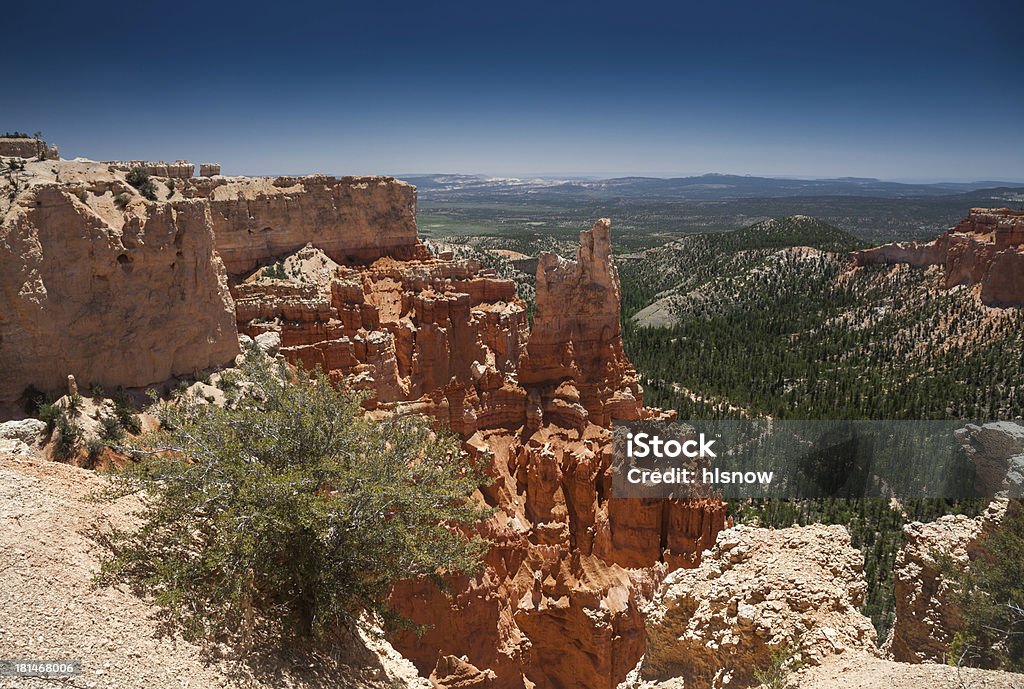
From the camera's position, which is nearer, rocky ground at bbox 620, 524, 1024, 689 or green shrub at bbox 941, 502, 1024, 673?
rocky ground at bbox 620, 524, 1024, 689

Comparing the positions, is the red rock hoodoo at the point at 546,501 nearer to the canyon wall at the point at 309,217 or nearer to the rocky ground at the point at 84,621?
the rocky ground at the point at 84,621

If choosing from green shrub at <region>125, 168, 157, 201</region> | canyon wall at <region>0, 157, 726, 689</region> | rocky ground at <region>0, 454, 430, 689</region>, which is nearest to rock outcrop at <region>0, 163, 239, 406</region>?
canyon wall at <region>0, 157, 726, 689</region>

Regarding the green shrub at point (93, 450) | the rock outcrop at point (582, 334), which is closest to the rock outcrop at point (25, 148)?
the green shrub at point (93, 450)

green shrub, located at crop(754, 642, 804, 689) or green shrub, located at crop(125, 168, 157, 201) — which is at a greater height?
green shrub, located at crop(125, 168, 157, 201)

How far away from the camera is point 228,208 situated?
38844 mm

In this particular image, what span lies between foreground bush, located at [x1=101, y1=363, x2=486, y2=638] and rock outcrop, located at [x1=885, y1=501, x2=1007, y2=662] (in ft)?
27.1

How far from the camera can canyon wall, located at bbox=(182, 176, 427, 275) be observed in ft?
129

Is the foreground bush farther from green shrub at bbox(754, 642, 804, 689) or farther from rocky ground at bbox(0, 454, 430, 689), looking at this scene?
green shrub at bbox(754, 642, 804, 689)

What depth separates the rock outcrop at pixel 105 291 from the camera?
586 inches

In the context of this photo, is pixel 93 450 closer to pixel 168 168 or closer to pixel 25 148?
pixel 25 148

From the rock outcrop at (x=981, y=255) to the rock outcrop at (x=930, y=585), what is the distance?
210ft

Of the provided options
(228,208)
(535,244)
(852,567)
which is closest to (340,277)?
(228,208)

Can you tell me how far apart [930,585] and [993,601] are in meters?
1.34

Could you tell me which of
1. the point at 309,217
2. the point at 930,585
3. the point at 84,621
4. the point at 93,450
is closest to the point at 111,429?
the point at 93,450
